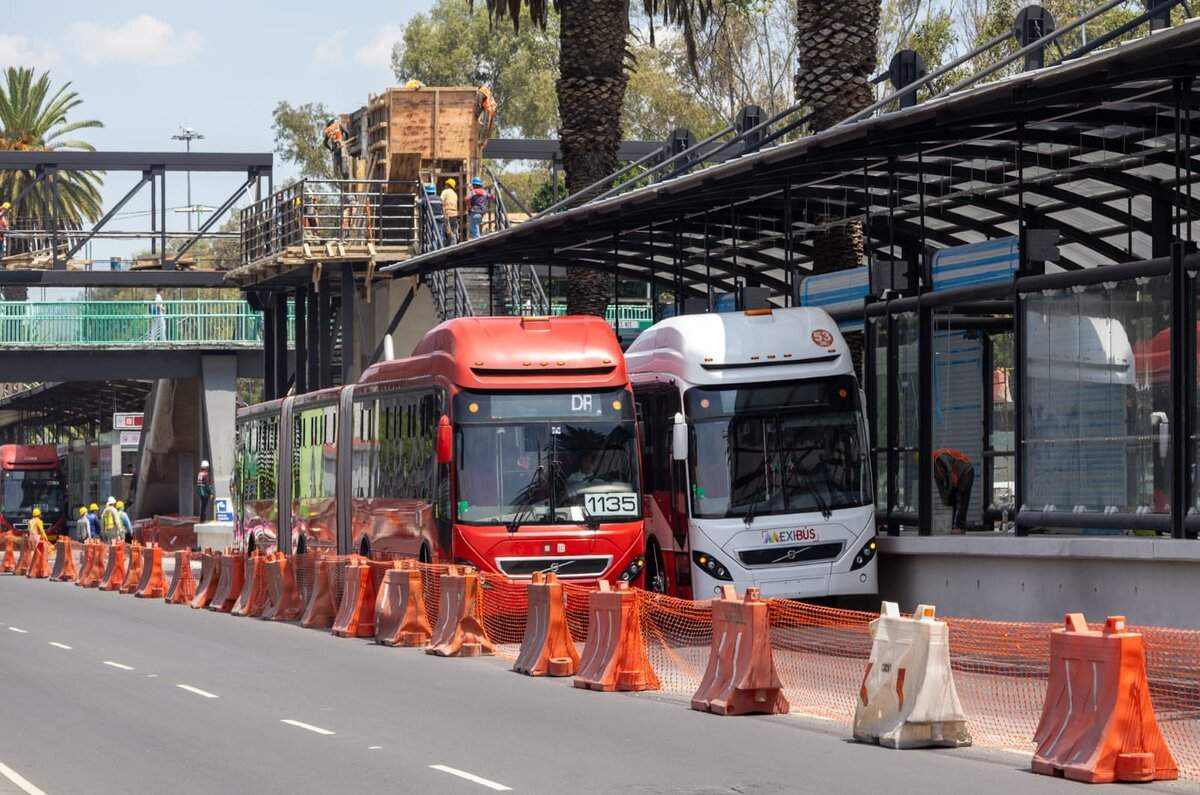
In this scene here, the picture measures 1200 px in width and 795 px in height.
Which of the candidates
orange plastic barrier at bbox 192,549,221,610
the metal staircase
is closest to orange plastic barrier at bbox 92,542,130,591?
orange plastic barrier at bbox 192,549,221,610

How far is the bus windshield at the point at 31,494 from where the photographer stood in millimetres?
77812

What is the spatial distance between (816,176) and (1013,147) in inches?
121

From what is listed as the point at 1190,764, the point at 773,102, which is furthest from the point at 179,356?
the point at 1190,764

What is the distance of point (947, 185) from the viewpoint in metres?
24.9

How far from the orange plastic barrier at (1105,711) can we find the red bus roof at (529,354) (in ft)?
41.8

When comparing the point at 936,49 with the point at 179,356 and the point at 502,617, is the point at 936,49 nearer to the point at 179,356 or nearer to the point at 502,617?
the point at 179,356

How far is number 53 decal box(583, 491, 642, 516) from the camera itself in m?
24.0

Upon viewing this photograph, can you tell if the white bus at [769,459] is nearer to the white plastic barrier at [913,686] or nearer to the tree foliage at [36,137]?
the white plastic barrier at [913,686]

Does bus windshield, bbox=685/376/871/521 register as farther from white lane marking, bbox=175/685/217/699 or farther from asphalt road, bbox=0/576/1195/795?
white lane marking, bbox=175/685/217/699

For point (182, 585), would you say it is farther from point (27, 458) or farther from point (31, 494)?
point (27, 458)

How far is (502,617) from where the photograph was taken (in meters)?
23.1

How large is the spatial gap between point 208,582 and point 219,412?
25.5 meters

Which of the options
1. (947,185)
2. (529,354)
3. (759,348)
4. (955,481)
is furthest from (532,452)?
(947,185)

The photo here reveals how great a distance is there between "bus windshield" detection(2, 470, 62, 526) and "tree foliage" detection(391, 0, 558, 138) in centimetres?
2371
